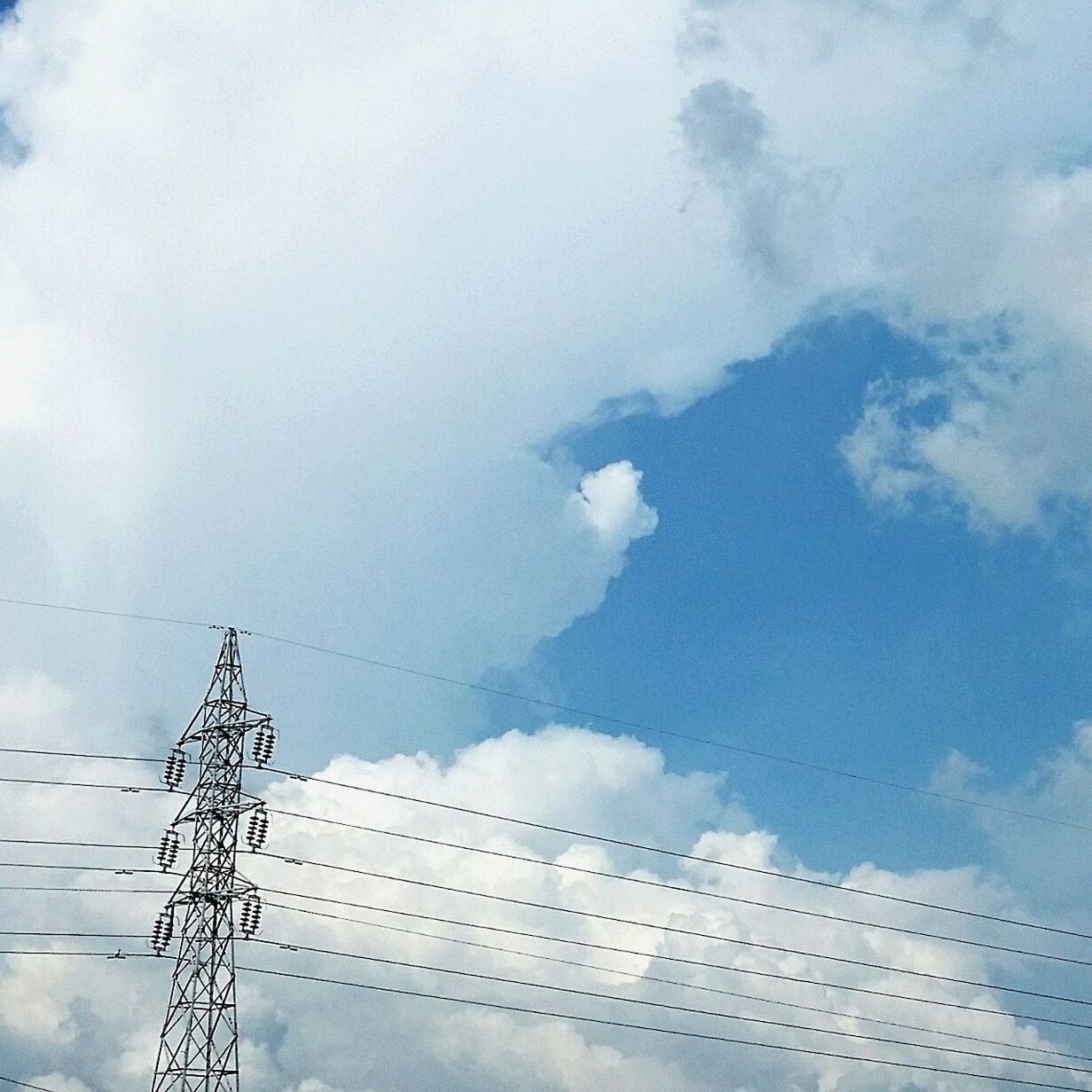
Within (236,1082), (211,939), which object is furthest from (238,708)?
(236,1082)

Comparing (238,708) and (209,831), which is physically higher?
(238,708)

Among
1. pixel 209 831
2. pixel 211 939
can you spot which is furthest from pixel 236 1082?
pixel 209 831

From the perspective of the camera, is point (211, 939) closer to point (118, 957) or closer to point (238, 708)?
point (118, 957)

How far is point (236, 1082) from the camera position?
88.4 meters

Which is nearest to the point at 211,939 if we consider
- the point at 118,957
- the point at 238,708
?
the point at 118,957

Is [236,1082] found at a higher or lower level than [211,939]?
lower

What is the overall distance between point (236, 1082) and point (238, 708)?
2404 cm

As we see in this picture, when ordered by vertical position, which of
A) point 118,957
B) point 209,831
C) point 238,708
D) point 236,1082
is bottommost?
point 236,1082

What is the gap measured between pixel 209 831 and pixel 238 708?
861cm

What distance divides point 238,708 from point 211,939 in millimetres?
15447

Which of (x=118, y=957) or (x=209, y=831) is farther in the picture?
(x=209, y=831)

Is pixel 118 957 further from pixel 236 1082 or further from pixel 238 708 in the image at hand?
pixel 238 708

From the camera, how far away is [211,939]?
90562 mm

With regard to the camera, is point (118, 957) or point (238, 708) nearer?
point (118, 957)
